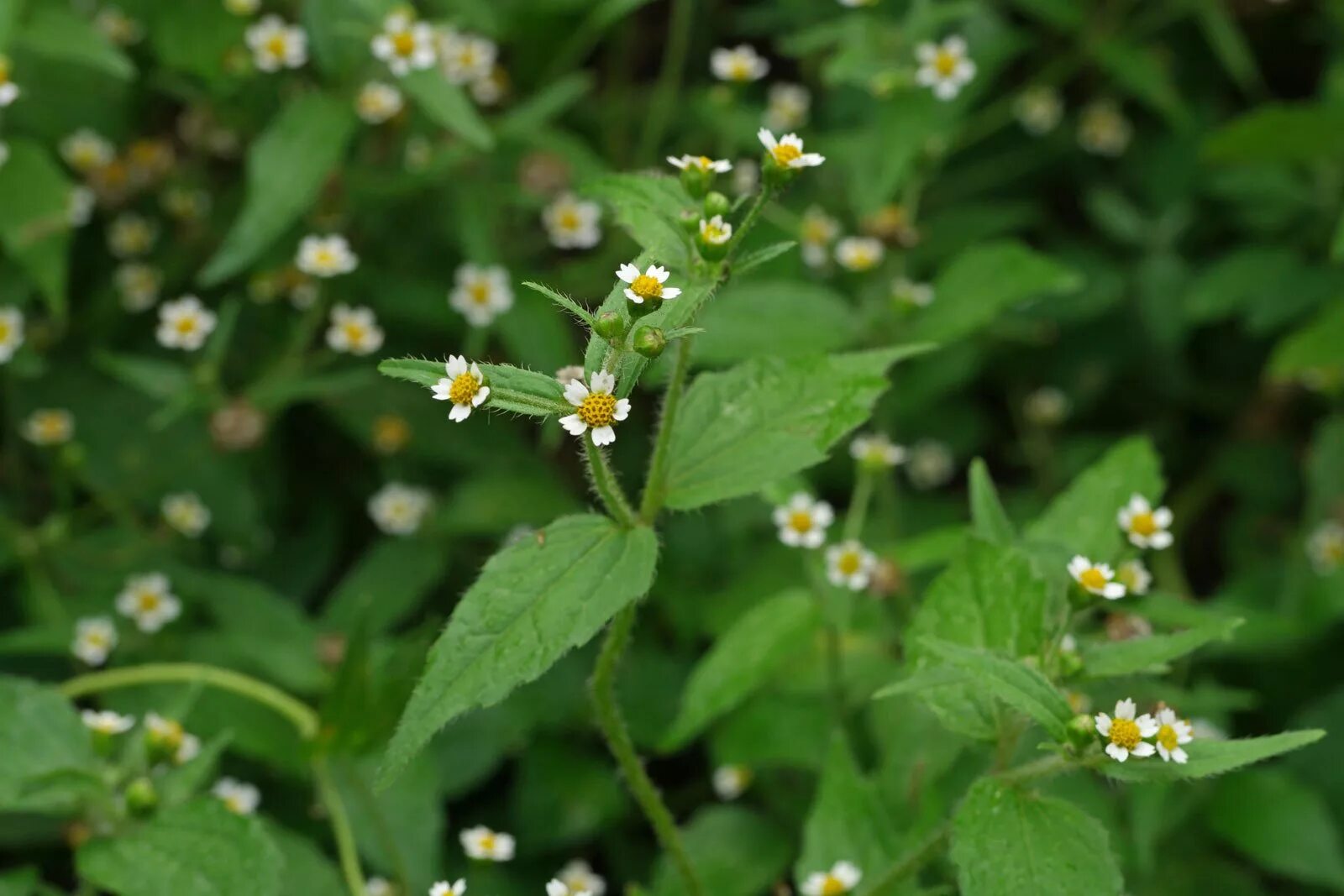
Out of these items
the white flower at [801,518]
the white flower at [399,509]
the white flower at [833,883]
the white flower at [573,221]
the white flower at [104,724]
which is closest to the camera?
the white flower at [833,883]

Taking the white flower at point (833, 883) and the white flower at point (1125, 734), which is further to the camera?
the white flower at point (833, 883)

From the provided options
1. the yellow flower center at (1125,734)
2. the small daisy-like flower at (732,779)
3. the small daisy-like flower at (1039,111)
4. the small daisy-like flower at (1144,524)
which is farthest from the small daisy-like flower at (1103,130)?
the yellow flower center at (1125,734)

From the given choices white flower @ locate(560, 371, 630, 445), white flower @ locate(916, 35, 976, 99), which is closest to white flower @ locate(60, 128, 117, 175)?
→ white flower @ locate(916, 35, 976, 99)

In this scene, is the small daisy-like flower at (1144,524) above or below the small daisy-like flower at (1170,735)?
below

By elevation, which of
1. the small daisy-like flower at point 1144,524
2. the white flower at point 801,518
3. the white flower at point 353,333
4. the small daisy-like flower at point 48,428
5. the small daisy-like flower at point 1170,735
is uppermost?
the small daisy-like flower at point 1170,735

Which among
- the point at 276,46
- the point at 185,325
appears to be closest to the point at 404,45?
the point at 276,46

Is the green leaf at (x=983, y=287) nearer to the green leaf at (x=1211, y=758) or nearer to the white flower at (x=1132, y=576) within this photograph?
the white flower at (x=1132, y=576)

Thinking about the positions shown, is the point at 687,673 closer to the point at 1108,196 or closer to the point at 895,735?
the point at 895,735

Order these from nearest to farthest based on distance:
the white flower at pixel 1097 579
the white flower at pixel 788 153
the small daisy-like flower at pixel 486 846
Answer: the white flower at pixel 788 153 < the white flower at pixel 1097 579 < the small daisy-like flower at pixel 486 846
